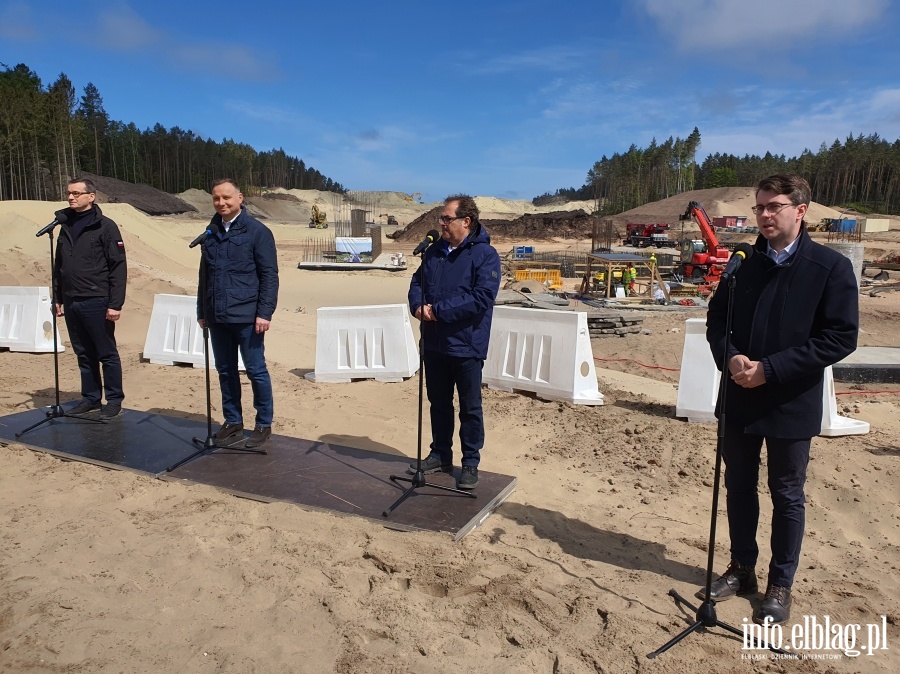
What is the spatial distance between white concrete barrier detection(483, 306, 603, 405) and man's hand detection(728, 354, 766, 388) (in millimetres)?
3959

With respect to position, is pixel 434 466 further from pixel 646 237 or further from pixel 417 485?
pixel 646 237

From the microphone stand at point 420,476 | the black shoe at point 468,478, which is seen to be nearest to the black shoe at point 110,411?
the microphone stand at point 420,476

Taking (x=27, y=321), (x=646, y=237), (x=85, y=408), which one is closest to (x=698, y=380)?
(x=85, y=408)

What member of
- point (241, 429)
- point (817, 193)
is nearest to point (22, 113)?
point (241, 429)

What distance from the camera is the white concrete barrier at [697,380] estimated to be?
20.9 feet

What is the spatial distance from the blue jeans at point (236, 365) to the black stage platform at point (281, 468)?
0.31 metres

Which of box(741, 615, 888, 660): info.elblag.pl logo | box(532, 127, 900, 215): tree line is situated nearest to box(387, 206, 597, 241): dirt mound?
box(532, 127, 900, 215): tree line

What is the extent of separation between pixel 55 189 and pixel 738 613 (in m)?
60.2

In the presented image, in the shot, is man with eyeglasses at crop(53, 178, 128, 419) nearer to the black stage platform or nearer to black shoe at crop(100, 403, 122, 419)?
black shoe at crop(100, 403, 122, 419)

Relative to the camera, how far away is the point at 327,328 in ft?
26.5

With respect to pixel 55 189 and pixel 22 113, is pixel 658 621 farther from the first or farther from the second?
pixel 55 189

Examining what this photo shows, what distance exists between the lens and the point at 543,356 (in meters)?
7.30

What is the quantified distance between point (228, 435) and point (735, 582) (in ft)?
13.0

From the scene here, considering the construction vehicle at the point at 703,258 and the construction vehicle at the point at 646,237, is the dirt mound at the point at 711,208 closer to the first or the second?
the construction vehicle at the point at 646,237
